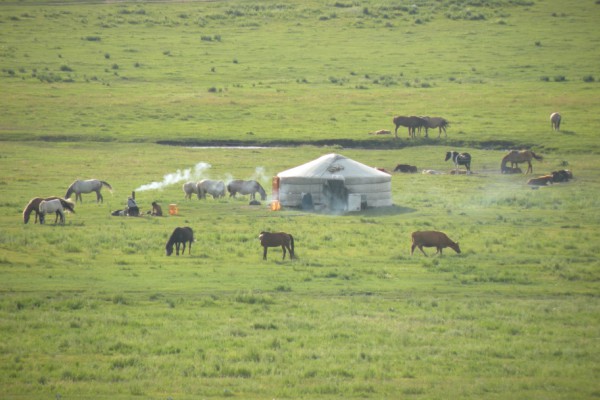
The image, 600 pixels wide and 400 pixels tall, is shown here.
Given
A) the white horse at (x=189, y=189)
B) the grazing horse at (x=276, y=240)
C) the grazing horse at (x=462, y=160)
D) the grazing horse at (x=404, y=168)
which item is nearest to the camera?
the grazing horse at (x=276, y=240)

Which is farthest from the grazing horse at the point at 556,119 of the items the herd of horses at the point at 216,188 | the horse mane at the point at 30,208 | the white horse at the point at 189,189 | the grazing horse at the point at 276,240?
the grazing horse at the point at 276,240

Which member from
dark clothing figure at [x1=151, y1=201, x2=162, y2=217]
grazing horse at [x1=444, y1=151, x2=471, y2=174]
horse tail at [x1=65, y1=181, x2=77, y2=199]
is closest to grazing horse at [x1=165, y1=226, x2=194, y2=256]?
dark clothing figure at [x1=151, y1=201, x2=162, y2=217]

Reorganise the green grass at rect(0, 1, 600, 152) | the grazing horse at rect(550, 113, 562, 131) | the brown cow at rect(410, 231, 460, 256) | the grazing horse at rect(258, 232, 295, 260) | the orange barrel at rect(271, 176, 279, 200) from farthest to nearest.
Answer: the green grass at rect(0, 1, 600, 152) < the grazing horse at rect(550, 113, 562, 131) < the orange barrel at rect(271, 176, 279, 200) < the brown cow at rect(410, 231, 460, 256) < the grazing horse at rect(258, 232, 295, 260)

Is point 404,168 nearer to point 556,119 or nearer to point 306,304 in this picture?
point 556,119

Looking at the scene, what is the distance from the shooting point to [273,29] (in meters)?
87.0

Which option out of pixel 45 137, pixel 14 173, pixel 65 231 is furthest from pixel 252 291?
pixel 45 137

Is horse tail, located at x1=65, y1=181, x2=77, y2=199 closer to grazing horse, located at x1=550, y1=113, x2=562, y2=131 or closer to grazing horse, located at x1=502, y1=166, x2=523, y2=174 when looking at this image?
grazing horse, located at x1=502, y1=166, x2=523, y2=174

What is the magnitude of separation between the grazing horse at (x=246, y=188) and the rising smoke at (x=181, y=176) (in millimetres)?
3336

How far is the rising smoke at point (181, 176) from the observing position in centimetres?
4123

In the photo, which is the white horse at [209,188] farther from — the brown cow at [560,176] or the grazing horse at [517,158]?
the brown cow at [560,176]

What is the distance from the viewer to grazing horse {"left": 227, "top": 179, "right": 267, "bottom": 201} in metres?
39.1

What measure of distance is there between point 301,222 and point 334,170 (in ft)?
14.4

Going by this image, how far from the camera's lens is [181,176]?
43.6 m

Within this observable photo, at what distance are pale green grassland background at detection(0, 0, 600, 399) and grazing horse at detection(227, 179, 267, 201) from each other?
51.7 inches
